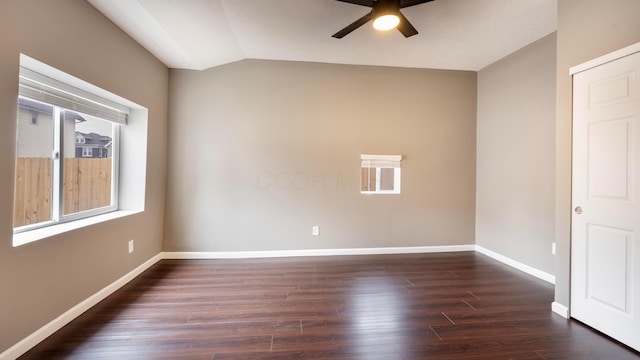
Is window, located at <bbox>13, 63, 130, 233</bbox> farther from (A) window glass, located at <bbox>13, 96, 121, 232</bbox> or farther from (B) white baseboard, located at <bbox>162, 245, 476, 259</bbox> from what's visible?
(B) white baseboard, located at <bbox>162, 245, 476, 259</bbox>

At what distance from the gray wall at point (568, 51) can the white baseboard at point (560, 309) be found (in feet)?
0.11

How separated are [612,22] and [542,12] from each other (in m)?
0.77

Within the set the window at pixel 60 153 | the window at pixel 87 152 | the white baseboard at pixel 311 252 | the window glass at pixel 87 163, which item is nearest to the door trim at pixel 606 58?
the white baseboard at pixel 311 252

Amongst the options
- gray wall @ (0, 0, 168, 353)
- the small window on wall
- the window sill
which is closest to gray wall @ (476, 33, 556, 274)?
the small window on wall

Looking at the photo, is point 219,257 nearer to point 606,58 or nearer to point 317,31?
point 317,31

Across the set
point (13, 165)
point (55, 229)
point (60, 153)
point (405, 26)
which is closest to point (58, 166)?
point (60, 153)

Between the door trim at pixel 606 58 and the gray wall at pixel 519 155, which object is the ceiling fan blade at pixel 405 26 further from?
the gray wall at pixel 519 155

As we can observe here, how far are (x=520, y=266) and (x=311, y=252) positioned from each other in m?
2.57

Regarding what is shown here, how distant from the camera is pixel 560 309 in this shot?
7.43ft

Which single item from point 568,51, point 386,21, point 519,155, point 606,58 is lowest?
point 519,155

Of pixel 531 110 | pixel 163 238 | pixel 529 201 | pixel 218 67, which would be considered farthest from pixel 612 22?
pixel 163 238

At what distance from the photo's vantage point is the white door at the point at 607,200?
1.81 m

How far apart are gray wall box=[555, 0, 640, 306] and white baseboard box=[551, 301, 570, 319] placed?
3cm

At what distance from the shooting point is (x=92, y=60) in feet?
7.39
